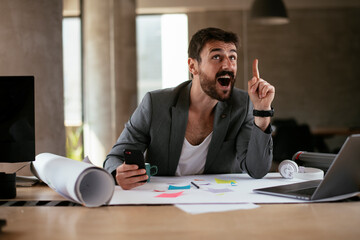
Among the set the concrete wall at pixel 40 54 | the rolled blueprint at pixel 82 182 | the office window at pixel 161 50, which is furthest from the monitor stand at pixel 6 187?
the office window at pixel 161 50

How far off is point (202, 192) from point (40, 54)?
203cm

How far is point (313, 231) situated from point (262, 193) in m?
0.50

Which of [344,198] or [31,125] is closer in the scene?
[344,198]

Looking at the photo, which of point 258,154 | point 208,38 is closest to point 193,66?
point 208,38

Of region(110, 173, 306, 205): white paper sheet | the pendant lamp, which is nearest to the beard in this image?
region(110, 173, 306, 205): white paper sheet

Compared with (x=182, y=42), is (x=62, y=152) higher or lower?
lower

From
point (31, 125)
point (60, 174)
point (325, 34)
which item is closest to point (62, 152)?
point (31, 125)

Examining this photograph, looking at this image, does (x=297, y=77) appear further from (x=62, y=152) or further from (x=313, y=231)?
(x=313, y=231)

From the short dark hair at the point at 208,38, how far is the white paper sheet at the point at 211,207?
1.31 m

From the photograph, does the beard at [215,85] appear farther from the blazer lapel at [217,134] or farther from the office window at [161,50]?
the office window at [161,50]

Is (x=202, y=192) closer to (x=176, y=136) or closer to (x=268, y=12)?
(x=176, y=136)

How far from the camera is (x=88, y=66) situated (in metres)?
6.53

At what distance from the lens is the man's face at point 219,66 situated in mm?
2572

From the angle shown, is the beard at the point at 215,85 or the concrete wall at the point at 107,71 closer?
the beard at the point at 215,85
